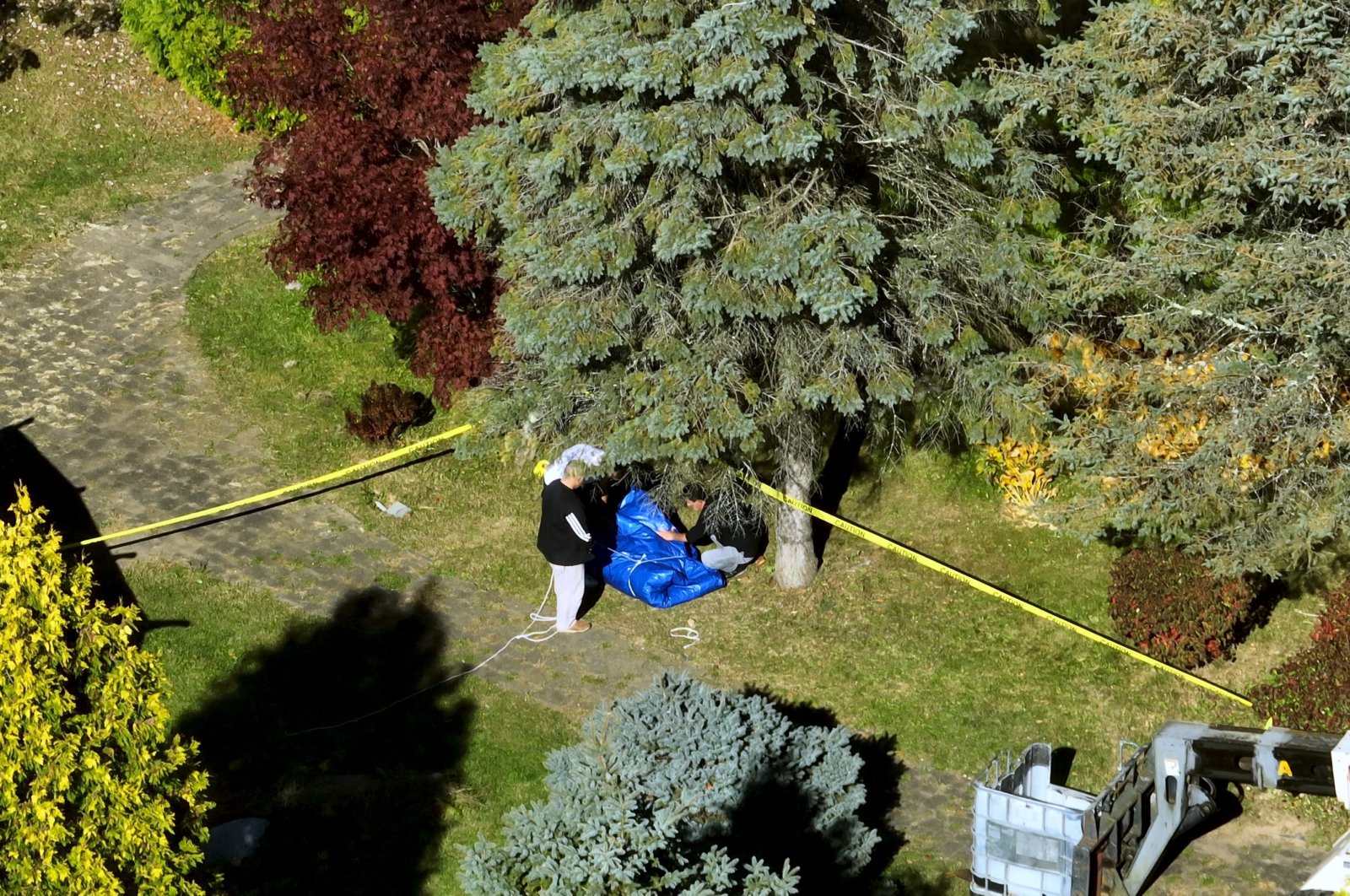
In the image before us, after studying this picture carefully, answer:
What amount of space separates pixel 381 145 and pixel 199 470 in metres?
3.61

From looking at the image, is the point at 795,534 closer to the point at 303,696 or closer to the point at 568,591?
the point at 568,591

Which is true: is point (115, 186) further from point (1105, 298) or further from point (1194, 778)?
point (1194, 778)

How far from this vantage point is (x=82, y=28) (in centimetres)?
2088

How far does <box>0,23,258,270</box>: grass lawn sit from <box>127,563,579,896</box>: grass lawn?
7.43 metres

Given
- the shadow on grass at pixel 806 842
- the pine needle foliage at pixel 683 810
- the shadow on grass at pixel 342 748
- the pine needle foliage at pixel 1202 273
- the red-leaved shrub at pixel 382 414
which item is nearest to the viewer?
the pine needle foliage at pixel 683 810

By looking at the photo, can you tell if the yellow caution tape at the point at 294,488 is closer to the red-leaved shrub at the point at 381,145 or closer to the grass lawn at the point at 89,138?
the red-leaved shrub at the point at 381,145

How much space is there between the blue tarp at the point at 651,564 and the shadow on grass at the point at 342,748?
1523 mm

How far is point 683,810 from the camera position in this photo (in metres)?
7.02

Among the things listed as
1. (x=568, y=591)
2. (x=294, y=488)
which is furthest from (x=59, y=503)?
(x=568, y=591)

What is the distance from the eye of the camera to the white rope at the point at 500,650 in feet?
34.4

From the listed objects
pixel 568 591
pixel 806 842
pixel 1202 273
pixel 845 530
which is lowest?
pixel 806 842

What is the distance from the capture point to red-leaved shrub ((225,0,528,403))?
1198cm

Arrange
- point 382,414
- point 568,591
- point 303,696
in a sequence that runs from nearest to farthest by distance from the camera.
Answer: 1. point 303,696
2. point 568,591
3. point 382,414

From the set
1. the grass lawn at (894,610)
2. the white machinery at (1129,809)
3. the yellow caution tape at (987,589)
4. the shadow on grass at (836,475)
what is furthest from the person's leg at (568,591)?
the white machinery at (1129,809)
